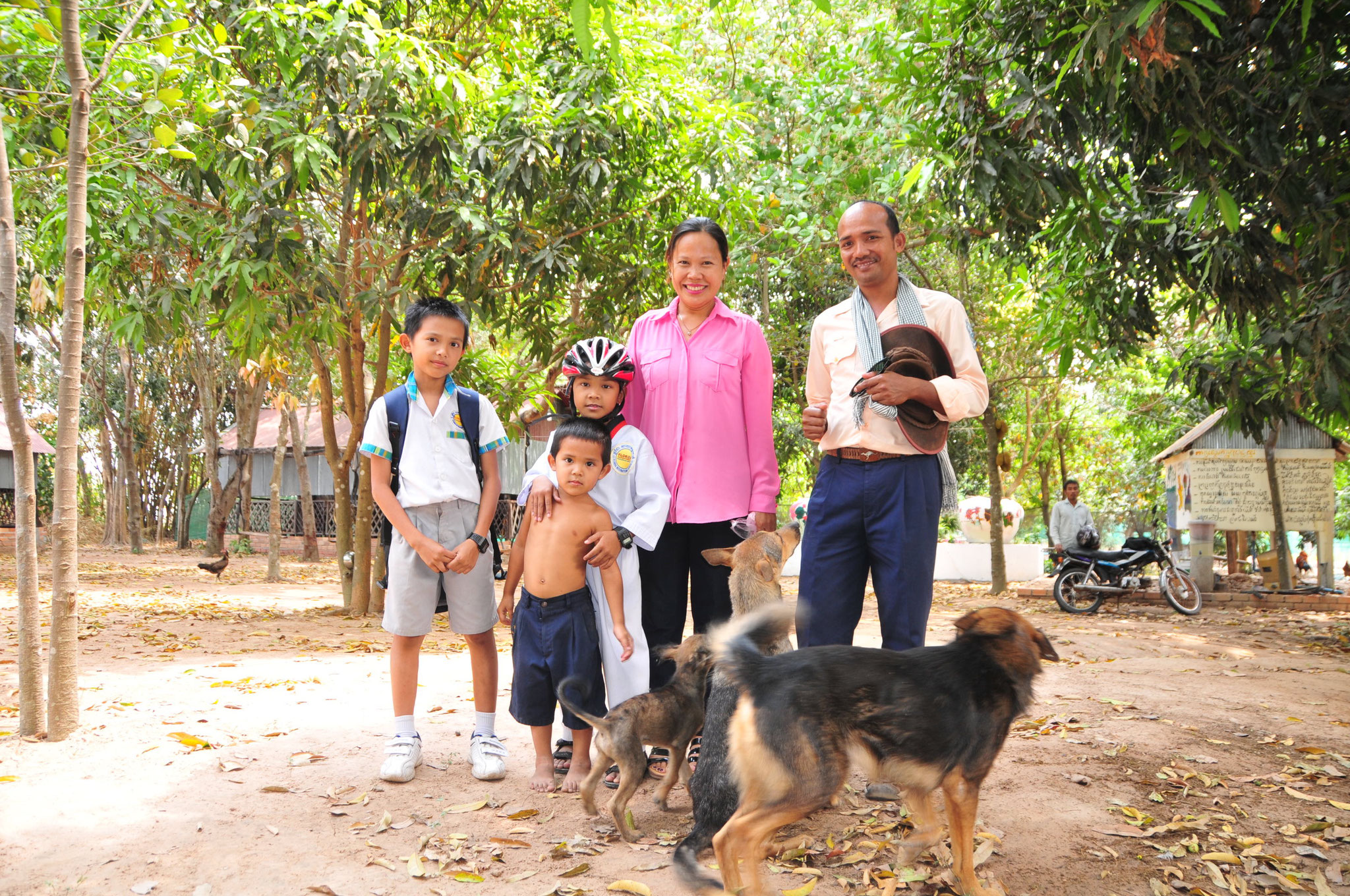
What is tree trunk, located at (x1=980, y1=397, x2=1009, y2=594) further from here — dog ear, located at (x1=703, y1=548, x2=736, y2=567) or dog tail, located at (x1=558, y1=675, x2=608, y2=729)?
dog tail, located at (x1=558, y1=675, x2=608, y2=729)

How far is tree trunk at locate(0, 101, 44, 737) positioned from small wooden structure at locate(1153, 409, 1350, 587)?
15.0 m

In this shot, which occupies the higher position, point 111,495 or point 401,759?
point 111,495

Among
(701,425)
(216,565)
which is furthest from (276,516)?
(701,425)

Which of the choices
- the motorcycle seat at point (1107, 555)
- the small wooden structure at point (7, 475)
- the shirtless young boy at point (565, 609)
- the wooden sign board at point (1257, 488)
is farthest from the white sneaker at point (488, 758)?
the small wooden structure at point (7, 475)

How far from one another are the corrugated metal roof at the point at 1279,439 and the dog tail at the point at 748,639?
13570 mm

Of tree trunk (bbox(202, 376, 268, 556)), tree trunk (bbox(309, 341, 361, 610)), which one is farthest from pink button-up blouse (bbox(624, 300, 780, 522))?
tree trunk (bbox(202, 376, 268, 556))

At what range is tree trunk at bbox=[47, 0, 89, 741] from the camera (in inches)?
169

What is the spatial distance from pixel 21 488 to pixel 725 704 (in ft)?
12.0

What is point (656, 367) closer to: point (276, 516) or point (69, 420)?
point (69, 420)

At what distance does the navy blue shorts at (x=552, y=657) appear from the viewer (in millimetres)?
3785

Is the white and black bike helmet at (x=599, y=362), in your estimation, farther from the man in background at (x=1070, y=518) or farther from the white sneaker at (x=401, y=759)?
the man in background at (x=1070, y=518)

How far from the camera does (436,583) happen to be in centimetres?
404

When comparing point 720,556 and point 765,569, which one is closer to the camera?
point 765,569

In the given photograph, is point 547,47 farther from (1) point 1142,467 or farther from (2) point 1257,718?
(1) point 1142,467
